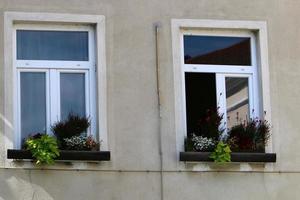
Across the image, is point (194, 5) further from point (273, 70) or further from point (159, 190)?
point (159, 190)

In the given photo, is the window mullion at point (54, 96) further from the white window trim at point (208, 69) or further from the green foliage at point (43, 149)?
the white window trim at point (208, 69)

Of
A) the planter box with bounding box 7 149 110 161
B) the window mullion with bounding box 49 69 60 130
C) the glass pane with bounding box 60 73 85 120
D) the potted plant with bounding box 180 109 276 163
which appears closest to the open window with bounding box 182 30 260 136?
the potted plant with bounding box 180 109 276 163

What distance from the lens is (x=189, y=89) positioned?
14.7m

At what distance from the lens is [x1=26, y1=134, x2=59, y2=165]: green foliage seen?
541 inches

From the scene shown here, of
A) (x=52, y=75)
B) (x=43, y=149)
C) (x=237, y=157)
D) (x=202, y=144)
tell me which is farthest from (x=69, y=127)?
(x=237, y=157)

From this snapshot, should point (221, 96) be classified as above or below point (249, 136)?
above

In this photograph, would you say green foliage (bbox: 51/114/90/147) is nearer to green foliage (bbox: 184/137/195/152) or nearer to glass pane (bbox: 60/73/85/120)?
glass pane (bbox: 60/73/85/120)

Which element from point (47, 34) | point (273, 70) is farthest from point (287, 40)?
point (47, 34)

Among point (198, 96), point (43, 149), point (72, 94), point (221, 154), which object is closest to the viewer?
point (43, 149)

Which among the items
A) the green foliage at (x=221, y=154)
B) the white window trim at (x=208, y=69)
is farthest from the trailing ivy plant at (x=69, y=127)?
the green foliage at (x=221, y=154)

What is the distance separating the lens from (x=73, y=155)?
45.6 ft

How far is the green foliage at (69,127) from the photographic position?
14047mm

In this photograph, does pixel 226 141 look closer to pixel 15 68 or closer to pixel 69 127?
pixel 69 127

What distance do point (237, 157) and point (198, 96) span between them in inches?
42.9
